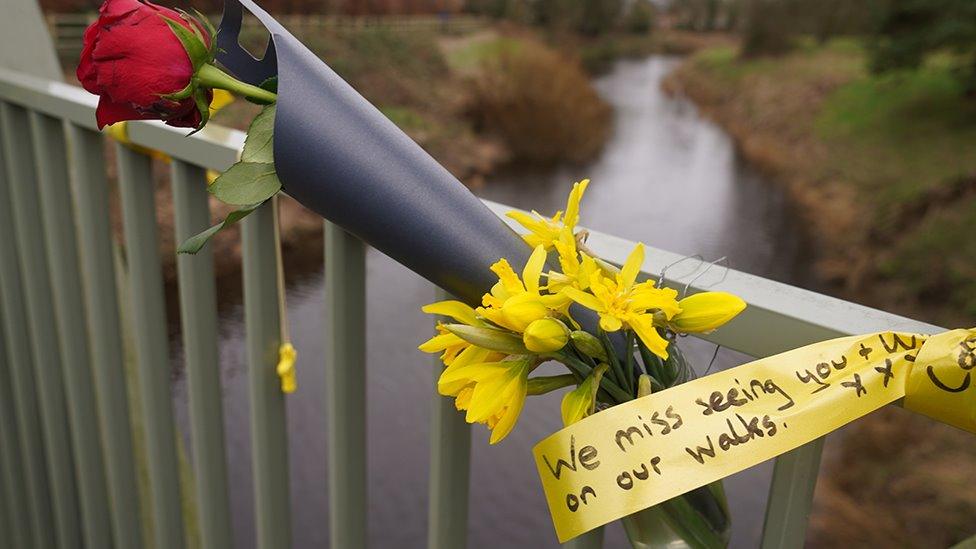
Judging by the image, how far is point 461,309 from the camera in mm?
321

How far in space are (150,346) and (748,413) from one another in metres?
0.65

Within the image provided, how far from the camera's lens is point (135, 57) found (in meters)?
0.30

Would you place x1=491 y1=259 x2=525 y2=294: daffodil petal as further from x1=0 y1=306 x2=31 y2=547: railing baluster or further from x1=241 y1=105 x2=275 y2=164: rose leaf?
x1=0 y1=306 x2=31 y2=547: railing baluster

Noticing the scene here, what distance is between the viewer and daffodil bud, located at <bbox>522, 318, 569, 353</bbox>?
0.92 ft

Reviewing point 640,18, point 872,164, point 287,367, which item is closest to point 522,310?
point 287,367

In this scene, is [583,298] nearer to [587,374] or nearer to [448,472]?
[587,374]

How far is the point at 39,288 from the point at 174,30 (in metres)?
0.82

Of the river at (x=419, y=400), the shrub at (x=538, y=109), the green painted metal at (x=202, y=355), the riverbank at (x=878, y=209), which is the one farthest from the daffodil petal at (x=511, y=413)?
the shrub at (x=538, y=109)

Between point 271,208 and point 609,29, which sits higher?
point 271,208

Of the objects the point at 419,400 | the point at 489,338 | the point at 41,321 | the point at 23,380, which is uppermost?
the point at 489,338

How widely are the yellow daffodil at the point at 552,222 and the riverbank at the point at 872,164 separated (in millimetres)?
4818

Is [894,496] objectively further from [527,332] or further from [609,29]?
[609,29]

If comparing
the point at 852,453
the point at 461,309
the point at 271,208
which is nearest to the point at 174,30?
the point at 461,309

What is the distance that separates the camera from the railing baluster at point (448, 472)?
1.67 ft
